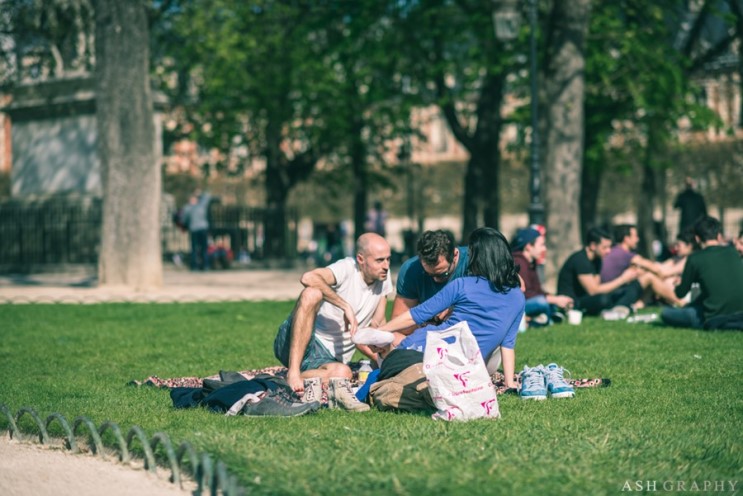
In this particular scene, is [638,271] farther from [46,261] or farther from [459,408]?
[46,261]

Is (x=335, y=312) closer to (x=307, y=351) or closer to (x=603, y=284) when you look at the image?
(x=307, y=351)

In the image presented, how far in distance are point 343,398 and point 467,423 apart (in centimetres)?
108

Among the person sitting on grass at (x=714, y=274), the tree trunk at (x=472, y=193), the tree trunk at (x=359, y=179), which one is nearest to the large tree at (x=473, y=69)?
the tree trunk at (x=472, y=193)

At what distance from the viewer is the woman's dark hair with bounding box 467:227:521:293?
8.27m

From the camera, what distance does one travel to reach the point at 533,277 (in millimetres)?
14031

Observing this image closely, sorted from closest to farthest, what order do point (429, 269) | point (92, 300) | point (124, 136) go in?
point (429, 269) → point (92, 300) → point (124, 136)

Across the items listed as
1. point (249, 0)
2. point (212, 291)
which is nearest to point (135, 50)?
point (212, 291)

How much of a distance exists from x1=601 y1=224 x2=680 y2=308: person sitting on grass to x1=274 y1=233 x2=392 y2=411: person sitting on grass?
6766 mm

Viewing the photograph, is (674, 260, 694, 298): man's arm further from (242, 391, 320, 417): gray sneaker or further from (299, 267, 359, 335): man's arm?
(242, 391, 320, 417): gray sneaker

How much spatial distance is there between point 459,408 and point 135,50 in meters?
14.0

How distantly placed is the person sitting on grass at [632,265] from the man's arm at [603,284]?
6.4 inches

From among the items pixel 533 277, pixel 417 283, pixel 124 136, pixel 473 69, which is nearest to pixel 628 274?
pixel 533 277

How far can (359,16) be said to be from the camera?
2573 cm

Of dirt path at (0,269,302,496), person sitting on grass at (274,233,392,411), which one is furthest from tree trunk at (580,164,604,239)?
person sitting on grass at (274,233,392,411)
